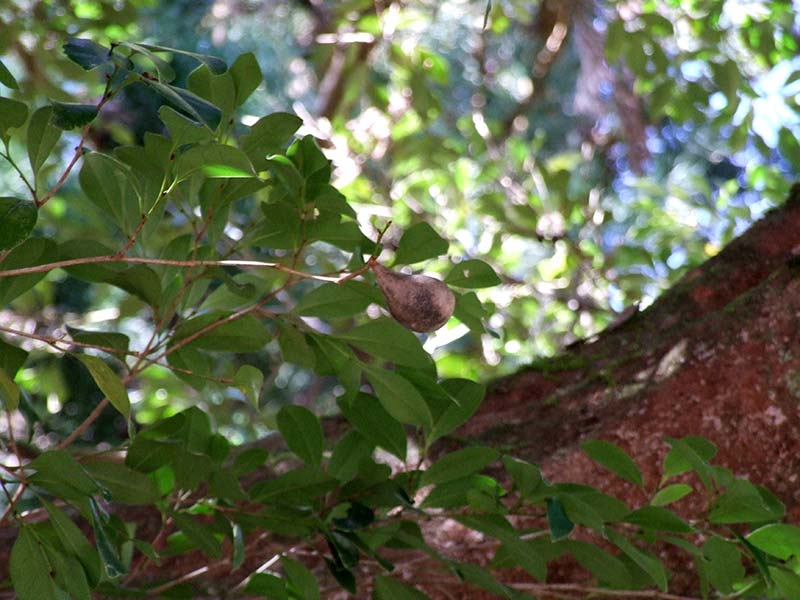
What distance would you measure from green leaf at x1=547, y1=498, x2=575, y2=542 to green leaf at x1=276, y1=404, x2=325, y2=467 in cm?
19

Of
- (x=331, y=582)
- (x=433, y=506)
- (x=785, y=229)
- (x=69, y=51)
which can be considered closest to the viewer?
(x=69, y=51)

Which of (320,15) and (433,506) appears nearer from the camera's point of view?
(433,506)

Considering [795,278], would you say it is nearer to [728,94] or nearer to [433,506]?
[433,506]

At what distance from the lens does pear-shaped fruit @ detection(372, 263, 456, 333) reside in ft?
2.18

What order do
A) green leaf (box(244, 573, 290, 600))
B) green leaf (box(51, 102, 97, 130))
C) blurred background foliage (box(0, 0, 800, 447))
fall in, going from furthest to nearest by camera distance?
blurred background foliage (box(0, 0, 800, 447)) → green leaf (box(244, 573, 290, 600)) → green leaf (box(51, 102, 97, 130))

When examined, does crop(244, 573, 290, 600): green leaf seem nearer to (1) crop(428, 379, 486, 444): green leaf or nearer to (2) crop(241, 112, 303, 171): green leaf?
(1) crop(428, 379, 486, 444): green leaf

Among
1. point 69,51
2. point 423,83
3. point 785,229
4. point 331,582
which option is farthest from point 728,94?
point 69,51

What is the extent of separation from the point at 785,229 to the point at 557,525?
636 mm

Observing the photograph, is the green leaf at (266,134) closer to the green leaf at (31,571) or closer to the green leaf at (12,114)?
the green leaf at (12,114)

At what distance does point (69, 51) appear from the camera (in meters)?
0.62

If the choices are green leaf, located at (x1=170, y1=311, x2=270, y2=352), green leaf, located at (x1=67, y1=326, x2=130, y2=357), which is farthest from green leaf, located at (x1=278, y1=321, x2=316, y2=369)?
green leaf, located at (x1=67, y1=326, x2=130, y2=357)

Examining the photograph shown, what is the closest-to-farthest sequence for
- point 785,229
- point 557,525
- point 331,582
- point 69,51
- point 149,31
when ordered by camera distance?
point 69,51, point 557,525, point 331,582, point 785,229, point 149,31

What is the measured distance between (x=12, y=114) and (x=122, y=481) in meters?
0.27

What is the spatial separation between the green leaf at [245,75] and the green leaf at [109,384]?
20cm
